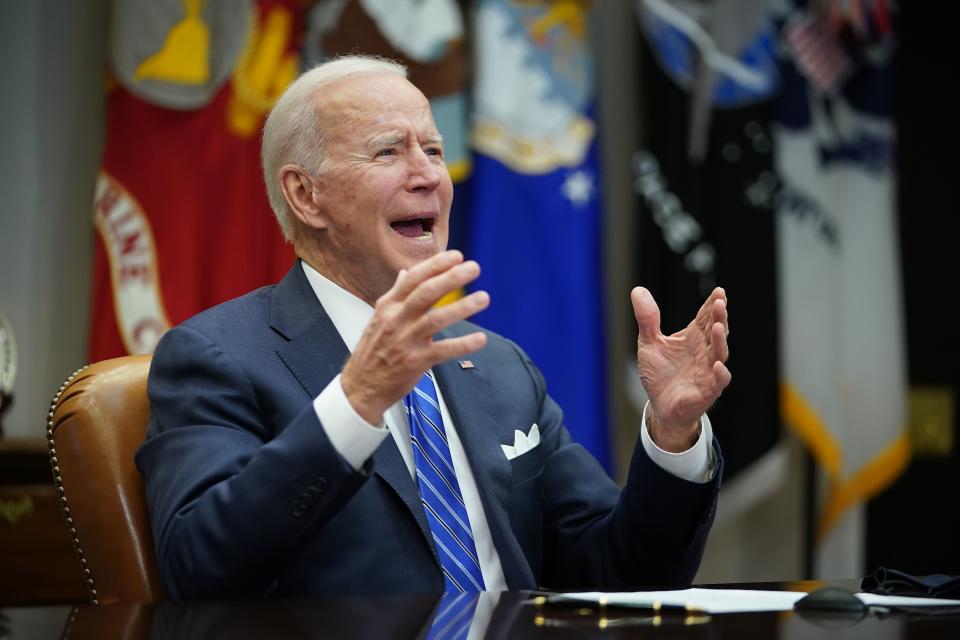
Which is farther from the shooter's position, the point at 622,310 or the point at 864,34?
the point at 622,310

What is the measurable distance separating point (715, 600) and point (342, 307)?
88 centimetres

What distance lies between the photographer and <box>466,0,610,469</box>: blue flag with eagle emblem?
12.3 ft

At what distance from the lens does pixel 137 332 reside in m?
3.59

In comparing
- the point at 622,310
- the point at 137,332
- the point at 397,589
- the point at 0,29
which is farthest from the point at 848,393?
the point at 0,29

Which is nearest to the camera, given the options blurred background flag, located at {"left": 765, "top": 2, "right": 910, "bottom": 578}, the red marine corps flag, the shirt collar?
the shirt collar

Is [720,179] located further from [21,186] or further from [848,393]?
[21,186]

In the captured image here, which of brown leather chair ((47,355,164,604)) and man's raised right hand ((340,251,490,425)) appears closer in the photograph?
man's raised right hand ((340,251,490,425))

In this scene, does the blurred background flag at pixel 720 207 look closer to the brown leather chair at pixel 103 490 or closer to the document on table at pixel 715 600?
the brown leather chair at pixel 103 490

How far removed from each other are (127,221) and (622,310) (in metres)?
1.71

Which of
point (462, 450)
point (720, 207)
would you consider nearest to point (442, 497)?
point (462, 450)

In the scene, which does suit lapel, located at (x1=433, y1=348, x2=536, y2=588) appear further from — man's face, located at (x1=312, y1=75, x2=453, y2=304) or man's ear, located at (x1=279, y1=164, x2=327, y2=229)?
man's ear, located at (x1=279, y1=164, x2=327, y2=229)

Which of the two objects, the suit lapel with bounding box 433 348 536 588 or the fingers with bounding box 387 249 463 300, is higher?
the fingers with bounding box 387 249 463 300

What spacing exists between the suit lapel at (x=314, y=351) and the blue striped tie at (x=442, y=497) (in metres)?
0.04

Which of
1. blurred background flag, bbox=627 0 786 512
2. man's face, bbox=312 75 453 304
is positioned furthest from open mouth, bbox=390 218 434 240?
blurred background flag, bbox=627 0 786 512
